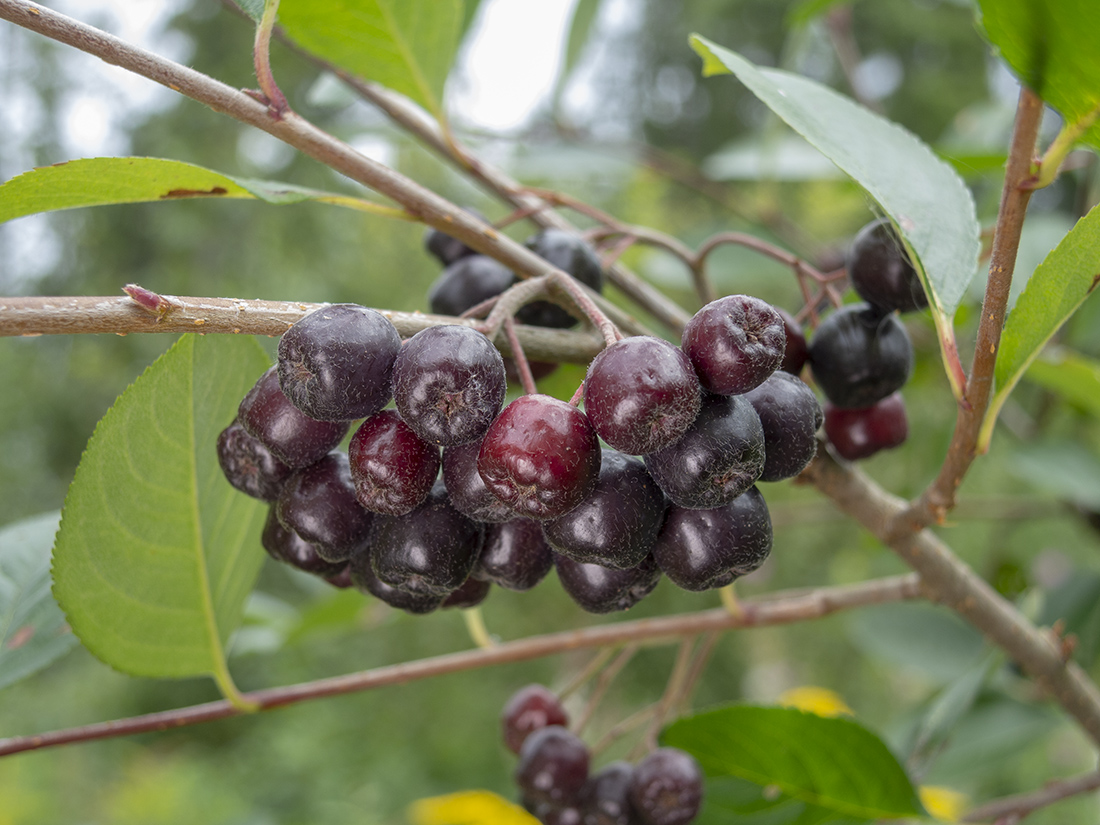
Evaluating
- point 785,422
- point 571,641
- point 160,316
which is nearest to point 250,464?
point 160,316

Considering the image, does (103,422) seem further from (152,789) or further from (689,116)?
(689,116)

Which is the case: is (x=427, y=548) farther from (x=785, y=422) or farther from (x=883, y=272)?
(x=883, y=272)

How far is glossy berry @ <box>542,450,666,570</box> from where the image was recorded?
0.55 metres

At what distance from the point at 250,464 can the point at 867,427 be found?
0.61 meters

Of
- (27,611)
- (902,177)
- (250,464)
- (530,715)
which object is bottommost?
(530,715)

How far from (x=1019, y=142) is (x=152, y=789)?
14.0ft

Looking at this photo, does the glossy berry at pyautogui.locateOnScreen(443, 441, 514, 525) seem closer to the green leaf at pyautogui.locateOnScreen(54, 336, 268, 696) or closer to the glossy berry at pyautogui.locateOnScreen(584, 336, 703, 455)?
the glossy berry at pyautogui.locateOnScreen(584, 336, 703, 455)

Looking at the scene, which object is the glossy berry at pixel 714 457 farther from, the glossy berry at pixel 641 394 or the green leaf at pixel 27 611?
the green leaf at pixel 27 611

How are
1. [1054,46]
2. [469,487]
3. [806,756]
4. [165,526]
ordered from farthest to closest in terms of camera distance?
[806,756] → [165,526] → [469,487] → [1054,46]

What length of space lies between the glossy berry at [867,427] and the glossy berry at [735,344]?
0.38 metres

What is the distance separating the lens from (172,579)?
0.83 meters

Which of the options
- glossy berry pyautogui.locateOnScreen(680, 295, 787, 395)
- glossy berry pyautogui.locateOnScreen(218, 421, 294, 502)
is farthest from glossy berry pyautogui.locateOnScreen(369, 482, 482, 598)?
glossy berry pyautogui.locateOnScreen(680, 295, 787, 395)

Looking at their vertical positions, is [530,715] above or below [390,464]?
below

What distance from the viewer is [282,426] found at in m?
0.60
